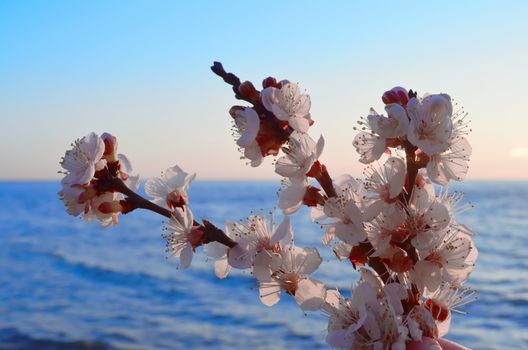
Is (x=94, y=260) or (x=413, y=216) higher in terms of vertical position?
(x=413, y=216)

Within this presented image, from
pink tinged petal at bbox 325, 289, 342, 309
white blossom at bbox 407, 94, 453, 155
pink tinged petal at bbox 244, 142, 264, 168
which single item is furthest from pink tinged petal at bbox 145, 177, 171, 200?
white blossom at bbox 407, 94, 453, 155

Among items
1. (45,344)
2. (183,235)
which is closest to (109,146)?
(183,235)

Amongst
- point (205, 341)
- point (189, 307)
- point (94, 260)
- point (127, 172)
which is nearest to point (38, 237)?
point (94, 260)

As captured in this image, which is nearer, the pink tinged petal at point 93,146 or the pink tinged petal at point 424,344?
the pink tinged petal at point 424,344

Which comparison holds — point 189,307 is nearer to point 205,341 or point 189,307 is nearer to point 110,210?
point 205,341

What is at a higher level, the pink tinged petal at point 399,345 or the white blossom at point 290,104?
the white blossom at point 290,104

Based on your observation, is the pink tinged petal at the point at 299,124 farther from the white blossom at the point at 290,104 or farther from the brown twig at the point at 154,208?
the brown twig at the point at 154,208

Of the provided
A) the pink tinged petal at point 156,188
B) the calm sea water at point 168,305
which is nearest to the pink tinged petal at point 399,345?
the pink tinged petal at point 156,188

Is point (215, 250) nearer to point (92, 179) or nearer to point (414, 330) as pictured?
point (92, 179)
